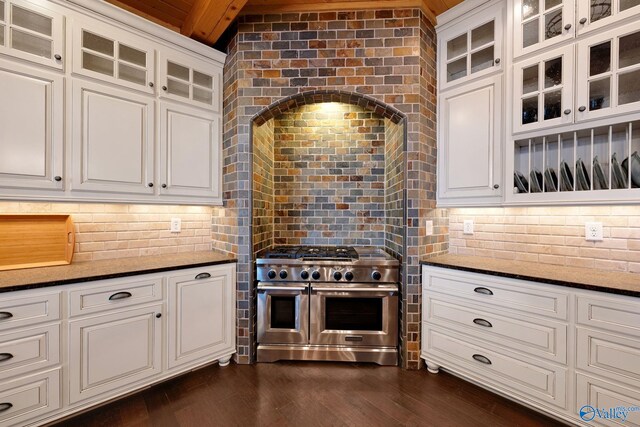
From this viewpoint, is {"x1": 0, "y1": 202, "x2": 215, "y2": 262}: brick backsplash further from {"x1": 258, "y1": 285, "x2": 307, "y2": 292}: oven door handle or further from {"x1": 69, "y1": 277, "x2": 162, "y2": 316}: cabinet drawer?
{"x1": 258, "y1": 285, "x2": 307, "y2": 292}: oven door handle

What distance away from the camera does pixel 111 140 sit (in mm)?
1898

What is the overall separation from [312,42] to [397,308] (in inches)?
95.0

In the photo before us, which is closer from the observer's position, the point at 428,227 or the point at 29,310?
the point at 29,310

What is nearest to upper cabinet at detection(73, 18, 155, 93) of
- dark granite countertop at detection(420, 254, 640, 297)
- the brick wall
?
the brick wall

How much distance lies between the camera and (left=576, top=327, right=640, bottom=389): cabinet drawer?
1.36 metres

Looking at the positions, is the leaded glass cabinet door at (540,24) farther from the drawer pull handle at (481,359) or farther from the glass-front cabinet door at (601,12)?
the drawer pull handle at (481,359)

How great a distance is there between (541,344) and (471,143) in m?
1.48

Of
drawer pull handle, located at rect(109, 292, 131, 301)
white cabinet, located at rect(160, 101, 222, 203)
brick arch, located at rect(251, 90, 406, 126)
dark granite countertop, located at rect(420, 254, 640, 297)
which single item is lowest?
drawer pull handle, located at rect(109, 292, 131, 301)

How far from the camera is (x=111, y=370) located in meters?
1.71

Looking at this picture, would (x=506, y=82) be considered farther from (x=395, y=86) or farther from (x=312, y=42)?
(x=312, y=42)

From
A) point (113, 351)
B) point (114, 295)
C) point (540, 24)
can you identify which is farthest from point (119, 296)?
point (540, 24)

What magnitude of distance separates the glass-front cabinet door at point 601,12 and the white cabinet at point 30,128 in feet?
11.0

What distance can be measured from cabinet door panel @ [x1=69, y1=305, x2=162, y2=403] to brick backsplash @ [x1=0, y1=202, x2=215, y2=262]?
25.8 inches

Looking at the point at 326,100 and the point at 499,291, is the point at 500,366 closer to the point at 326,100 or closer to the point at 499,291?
the point at 499,291
